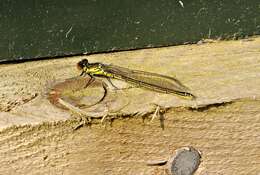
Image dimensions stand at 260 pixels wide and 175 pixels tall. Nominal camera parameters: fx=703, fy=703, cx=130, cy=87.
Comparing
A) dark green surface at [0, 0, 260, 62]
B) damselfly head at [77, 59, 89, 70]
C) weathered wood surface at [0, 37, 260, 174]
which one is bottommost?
weathered wood surface at [0, 37, 260, 174]

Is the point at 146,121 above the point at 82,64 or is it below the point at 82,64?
below

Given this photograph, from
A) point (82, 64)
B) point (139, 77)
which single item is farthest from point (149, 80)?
point (82, 64)

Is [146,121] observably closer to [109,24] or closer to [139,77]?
[139,77]

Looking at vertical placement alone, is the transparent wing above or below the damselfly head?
below
